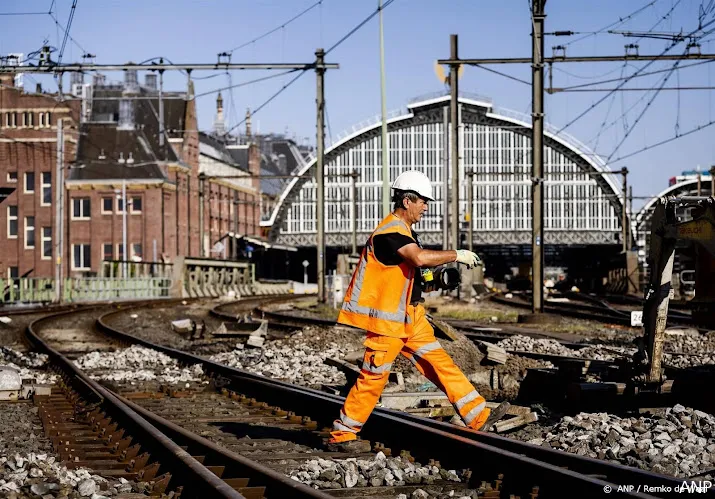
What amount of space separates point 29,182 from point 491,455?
73.7 metres

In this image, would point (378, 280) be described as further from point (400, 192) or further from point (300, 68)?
point (300, 68)

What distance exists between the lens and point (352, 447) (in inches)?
301

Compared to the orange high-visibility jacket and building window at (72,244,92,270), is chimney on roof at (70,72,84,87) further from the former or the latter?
the orange high-visibility jacket

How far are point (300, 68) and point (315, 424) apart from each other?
23.5 m

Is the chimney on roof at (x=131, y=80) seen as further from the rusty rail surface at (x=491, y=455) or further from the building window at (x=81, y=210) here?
the rusty rail surface at (x=491, y=455)

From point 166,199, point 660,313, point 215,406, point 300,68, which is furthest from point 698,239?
point 166,199

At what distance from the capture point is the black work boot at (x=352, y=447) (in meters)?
7.65

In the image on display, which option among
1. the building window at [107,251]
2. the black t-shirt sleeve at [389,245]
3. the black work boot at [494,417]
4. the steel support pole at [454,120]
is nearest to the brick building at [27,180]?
the building window at [107,251]

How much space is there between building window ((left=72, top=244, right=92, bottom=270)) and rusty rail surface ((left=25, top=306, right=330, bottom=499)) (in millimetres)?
65944

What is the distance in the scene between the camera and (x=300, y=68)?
31781 millimetres

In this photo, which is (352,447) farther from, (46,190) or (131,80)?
(131,80)

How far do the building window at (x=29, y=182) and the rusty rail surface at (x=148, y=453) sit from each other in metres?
67.5

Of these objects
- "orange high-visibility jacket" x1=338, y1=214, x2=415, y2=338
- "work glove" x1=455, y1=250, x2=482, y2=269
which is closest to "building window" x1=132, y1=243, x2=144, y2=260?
"orange high-visibility jacket" x1=338, y1=214, x2=415, y2=338

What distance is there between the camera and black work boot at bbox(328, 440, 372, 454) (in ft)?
25.1
